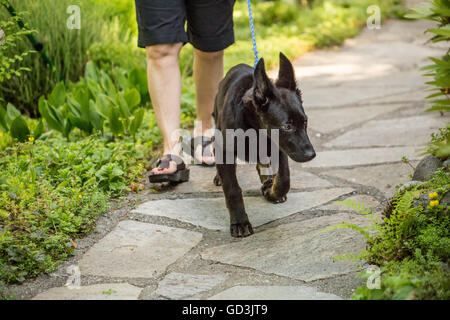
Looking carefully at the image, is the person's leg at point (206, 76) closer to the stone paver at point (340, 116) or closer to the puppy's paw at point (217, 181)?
the puppy's paw at point (217, 181)

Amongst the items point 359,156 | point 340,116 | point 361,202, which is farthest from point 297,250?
point 340,116

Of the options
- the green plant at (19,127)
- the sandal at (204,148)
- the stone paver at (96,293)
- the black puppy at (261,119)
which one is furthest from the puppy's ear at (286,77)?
the green plant at (19,127)

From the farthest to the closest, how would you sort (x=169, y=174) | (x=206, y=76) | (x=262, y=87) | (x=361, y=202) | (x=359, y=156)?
(x=359, y=156) → (x=206, y=76) → (x=169, y=174) → (x=361, y=202) → (x=262, y=87)

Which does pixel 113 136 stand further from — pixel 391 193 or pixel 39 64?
pixel 391 193

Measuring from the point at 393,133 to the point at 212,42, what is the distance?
5.61 ft

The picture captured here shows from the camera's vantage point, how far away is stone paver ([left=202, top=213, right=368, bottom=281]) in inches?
103

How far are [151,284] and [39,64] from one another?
345 centimetres

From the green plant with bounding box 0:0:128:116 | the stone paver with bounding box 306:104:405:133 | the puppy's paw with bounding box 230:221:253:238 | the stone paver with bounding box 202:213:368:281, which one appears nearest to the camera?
the stone paver with bounding box 202:213:368:281

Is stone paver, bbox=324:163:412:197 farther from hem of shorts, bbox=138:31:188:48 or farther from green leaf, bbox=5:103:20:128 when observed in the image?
green leaf, bbox=5:103:20:128

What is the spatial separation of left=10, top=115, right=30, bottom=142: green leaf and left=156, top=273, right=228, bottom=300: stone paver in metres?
2.14

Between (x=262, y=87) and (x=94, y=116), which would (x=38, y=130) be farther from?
(x=262, y=87)

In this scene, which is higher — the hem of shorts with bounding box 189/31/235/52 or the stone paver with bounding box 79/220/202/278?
the hem of shorts with bounding box 189/31/235/52

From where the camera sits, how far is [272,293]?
2.38 metres

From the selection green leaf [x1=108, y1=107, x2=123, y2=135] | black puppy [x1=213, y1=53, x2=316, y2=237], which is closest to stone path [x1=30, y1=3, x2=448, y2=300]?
black puppy [x1=213, y1=53, x2=316, y2=237]
